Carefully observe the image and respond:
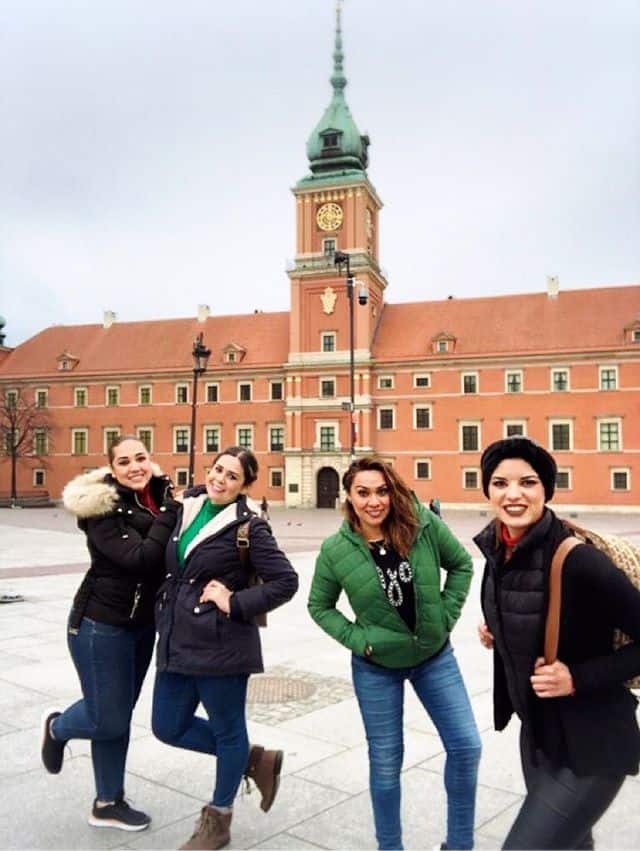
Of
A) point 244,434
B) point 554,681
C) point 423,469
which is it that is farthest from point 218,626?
point 244,434

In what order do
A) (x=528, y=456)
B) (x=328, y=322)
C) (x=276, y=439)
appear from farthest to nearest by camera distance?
(x=276, y=439)
(x=328, y=322)
(x=528, y=456)

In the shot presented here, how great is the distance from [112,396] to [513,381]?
27140mm

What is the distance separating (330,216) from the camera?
51.2m

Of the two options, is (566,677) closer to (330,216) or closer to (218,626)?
(218,626)

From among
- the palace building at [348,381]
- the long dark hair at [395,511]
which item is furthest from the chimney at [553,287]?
the long dark hair at [395,511]

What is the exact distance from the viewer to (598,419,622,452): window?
43.5 m

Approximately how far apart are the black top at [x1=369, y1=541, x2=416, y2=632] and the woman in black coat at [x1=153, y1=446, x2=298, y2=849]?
0.46 meters

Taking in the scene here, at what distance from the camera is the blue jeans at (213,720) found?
3.61 meters

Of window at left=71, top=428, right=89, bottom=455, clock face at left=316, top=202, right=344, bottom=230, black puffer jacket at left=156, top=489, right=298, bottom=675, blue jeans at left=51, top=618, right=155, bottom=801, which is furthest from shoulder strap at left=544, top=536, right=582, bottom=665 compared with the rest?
window at left=71, top=428, right=89, bottom=455

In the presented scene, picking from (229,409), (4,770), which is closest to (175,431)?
(229,409)

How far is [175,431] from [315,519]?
18459mm

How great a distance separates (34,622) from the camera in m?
9.28

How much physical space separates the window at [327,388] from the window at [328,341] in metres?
1.94

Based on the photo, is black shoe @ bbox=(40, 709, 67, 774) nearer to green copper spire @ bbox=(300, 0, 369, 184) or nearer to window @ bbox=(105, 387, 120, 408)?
green copper spire @ bbox=(300, 0, 369, 184)
